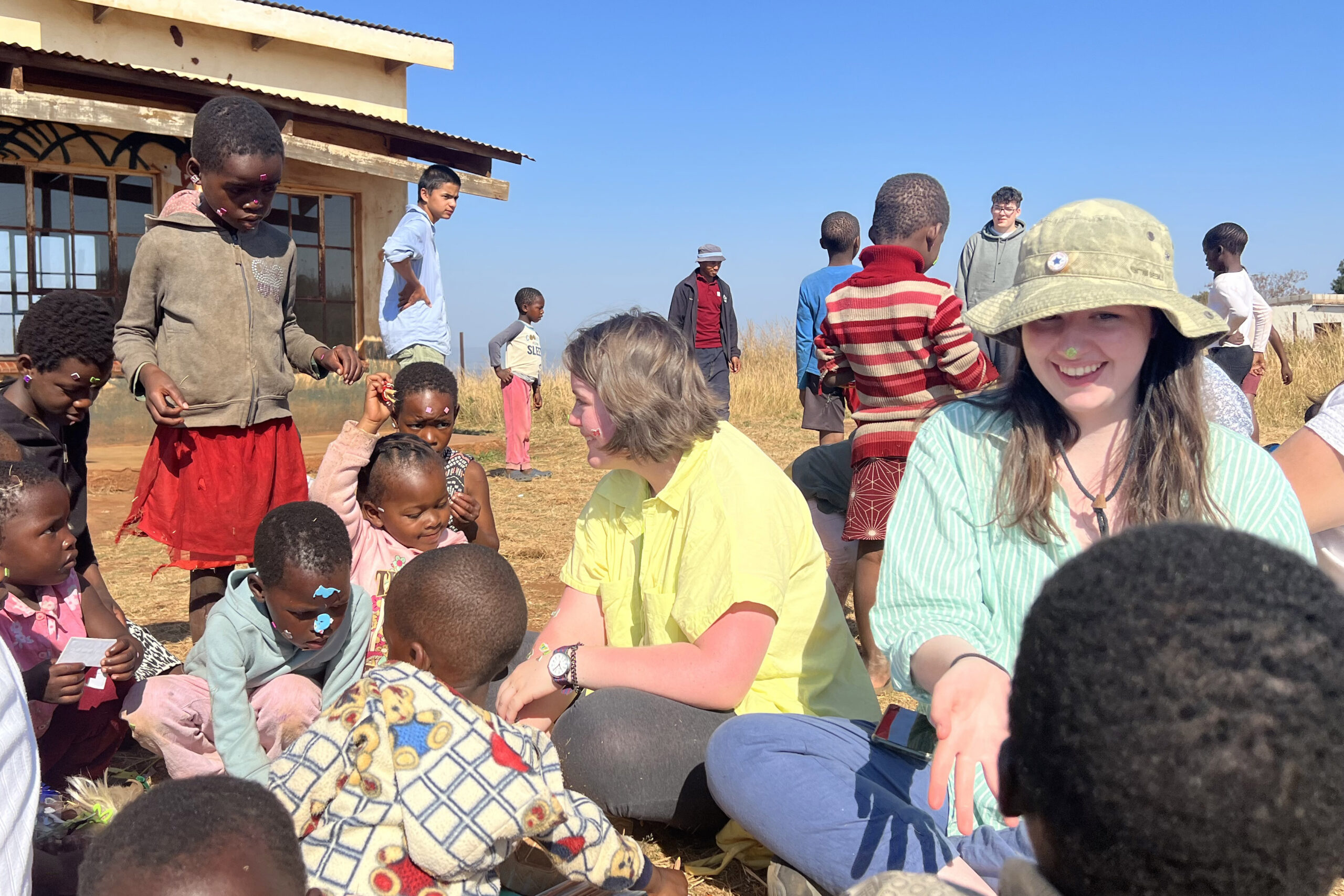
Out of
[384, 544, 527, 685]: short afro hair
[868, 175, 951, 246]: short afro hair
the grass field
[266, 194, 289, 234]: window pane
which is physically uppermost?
[266, 194, 289, 234]: window pane

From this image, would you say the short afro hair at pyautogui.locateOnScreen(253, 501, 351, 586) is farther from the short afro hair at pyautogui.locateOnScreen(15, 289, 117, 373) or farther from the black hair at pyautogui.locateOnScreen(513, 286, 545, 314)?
the black hair at pyautogui.locateOnScreen(513, 286, 545, 314)

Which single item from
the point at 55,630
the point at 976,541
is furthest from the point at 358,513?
the point at 976,541

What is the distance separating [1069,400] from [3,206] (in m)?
9.61

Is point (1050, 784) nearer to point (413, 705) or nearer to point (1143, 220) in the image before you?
point (413, 705)

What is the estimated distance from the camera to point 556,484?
945 centimetres

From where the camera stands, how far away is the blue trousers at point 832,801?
6.83 ft

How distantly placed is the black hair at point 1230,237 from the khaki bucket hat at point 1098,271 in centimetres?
593

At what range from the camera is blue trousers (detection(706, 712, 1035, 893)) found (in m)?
2.08

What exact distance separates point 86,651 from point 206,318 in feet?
4.17

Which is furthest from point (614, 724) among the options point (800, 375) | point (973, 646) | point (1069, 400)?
point (800, 375)

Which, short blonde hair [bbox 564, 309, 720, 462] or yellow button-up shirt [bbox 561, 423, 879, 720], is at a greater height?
short blonde hair [bbox 564, 309, 720, 462]

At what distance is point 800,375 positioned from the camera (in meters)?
6.71

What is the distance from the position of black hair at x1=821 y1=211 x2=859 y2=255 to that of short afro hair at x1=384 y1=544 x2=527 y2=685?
16.7 feet

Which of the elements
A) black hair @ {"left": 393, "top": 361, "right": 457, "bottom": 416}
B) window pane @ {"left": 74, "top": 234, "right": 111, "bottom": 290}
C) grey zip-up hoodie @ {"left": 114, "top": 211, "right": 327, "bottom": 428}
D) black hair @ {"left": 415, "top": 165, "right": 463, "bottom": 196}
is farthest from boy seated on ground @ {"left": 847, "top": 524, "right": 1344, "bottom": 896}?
window pane @ {"left": 74, "top": 234, "right": 111, "bottom": 290}
